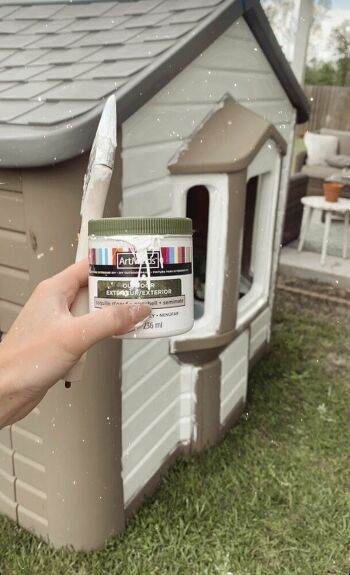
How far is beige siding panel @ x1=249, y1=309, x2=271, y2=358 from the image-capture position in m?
5.02

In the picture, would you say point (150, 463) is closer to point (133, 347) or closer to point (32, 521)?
point (32, 521)

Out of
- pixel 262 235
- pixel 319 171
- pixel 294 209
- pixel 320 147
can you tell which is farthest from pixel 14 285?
pixel 320 147

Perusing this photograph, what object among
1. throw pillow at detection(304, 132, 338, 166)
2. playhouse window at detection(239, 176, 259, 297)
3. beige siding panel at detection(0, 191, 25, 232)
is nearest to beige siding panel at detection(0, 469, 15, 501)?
beige siding panel at detection(0, 191, 25, 232)

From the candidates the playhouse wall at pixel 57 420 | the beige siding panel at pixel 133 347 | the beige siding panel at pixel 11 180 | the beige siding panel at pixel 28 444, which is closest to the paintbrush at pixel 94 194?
the playhouse wall at pixel 57 420

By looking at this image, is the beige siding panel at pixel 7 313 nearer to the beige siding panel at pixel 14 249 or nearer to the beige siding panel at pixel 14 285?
the beige siding panel at pixel 14 285

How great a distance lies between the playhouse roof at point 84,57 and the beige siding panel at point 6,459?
1756mm

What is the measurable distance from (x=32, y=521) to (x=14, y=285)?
149cm

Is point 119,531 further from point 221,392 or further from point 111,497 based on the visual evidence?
point 221,392

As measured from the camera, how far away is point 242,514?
11.2ft

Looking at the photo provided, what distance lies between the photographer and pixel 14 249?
8.18ft

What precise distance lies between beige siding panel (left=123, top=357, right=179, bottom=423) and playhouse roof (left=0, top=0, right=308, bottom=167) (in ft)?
4.97

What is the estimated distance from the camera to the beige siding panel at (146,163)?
2.61 meters

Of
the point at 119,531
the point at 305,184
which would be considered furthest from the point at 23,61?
the point at 305,184

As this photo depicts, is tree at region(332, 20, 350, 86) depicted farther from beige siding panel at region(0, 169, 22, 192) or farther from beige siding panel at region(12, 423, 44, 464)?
beige siding panel at region(12, 423, 44, 464)
